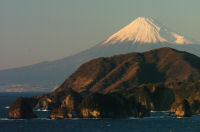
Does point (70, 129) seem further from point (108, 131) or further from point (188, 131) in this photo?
point (188, 131)

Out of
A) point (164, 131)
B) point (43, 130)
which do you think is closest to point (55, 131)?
point (43, 130)

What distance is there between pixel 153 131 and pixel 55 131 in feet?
106

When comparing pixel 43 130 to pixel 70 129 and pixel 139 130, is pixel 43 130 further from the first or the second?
pixel 139 130

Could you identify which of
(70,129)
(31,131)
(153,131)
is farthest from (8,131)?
(153,131)

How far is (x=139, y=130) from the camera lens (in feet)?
651

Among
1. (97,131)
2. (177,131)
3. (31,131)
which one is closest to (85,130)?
(97,131)

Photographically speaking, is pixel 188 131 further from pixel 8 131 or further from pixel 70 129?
pixel 8 131

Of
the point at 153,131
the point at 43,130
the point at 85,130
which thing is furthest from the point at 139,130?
the point at 43,130

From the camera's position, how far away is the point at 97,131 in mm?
194250

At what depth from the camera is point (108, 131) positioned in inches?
7613

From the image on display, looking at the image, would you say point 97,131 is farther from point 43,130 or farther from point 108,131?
point 43,130

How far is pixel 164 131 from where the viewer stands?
19400 centimetres

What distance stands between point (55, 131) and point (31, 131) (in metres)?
8.84

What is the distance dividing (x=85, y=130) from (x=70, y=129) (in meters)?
5.80
